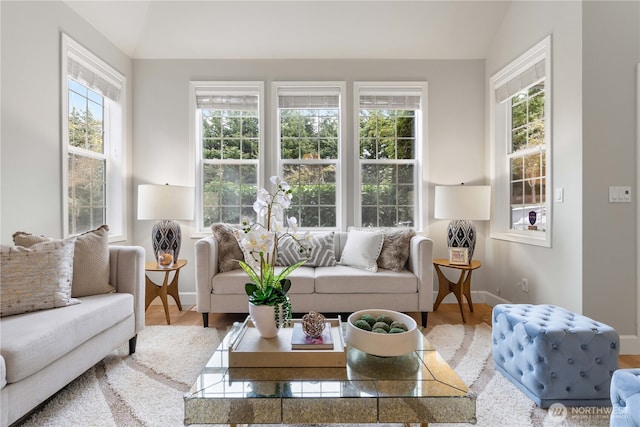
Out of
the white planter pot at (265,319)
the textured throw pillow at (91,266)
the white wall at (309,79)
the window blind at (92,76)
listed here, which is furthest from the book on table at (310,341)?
the window blind at (92,76)

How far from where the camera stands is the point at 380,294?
111 inches

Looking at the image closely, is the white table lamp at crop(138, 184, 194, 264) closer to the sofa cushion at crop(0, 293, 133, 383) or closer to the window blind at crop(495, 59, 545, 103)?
the sofa cushion at crop(0, 293, 133, 383)

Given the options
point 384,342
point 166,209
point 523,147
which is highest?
point 523,147

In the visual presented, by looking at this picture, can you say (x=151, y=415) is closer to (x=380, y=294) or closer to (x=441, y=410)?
(x=441, y=410)

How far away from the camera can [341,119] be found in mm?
3650

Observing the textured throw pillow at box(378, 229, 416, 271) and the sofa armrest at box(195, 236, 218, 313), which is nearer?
the sofa armrest at box(195, 236, 218, 313)

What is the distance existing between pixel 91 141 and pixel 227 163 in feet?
4.22

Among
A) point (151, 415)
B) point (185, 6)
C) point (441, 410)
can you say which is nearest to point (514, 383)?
point (441, 410)

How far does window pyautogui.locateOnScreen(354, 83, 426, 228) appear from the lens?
12.2 ft

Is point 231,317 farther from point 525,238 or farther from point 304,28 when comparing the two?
point 304,28

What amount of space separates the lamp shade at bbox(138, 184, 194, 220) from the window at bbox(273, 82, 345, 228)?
1134 mm

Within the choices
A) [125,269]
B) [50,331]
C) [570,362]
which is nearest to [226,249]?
[125,269]

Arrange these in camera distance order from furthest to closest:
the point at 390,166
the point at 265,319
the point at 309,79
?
the point at 390,166, the point at 309,79, the point at 265,319

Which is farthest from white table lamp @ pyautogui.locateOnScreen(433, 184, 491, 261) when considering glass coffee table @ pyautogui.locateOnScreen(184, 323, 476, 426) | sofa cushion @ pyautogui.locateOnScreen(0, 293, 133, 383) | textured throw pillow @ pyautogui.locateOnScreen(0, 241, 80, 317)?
textured throw pillow @ pyautogui.locateOnScreen(0, 241, 80, 317)
